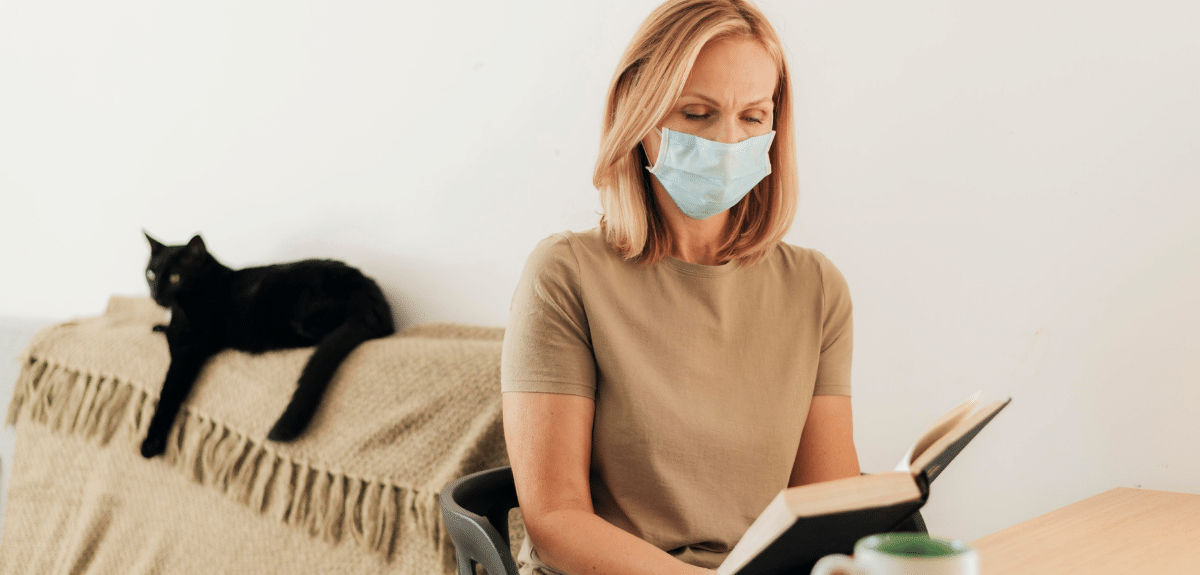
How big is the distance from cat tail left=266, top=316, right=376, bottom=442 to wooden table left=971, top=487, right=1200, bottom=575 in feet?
3.43

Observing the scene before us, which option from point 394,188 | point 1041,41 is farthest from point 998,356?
point 394,188

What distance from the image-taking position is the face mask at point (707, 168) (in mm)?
862

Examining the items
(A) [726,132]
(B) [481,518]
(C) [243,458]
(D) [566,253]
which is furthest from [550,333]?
(C) [243,458]

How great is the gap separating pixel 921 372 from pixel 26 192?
2.44 metres

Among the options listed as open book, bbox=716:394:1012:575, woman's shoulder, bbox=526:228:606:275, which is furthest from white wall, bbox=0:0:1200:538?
open book, bbox=716:394:1012:575

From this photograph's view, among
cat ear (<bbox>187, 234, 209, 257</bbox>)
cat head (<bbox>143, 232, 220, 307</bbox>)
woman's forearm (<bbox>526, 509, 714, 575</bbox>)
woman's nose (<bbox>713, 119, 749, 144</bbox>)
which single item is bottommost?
woman's forearm (<bbox>526, 509, 714, 575</bbox>)

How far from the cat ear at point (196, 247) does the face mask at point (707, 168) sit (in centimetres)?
117

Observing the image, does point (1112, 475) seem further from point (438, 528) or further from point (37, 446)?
point (37, 446)

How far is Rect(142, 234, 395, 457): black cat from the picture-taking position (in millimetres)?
1423

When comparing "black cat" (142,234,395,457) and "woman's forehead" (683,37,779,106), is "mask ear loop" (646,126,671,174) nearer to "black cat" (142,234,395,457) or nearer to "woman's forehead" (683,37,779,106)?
"woman's forehead" (683,37,779,106)

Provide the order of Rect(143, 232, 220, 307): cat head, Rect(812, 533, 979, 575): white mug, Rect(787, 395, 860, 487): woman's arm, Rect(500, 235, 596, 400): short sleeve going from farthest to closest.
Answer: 1. Rect(143, 232, 220, 307): cat head
2. Rect(787, 395, 860, 487): woman's arm
3. Rect(500, 235, 596, 400): short sleeve
4. Rect(812, 533, 979, 575): white mug

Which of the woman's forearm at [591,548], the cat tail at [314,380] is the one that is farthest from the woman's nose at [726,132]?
the cat tail at [314,380]

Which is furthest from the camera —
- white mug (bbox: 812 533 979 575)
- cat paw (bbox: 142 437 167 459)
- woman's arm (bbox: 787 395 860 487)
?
cat paw (bbox: 142 437 167 459)

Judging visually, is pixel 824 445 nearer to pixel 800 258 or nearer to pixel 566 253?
pixel 800 258
